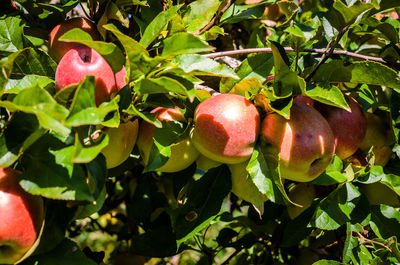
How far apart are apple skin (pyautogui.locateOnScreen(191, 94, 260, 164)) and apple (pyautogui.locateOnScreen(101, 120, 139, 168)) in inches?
6.0

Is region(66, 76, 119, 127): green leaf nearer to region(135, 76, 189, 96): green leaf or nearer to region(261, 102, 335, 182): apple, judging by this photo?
region(135, 76, 189, 96): green leaf

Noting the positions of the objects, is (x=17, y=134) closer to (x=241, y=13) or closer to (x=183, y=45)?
(x=183, y=45)

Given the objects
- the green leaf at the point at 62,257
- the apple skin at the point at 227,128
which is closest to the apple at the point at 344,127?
the apple skin at the point at 227,128

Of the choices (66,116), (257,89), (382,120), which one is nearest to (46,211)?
(66,116)

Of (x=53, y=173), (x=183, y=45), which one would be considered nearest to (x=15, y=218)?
(x=53, y=173)

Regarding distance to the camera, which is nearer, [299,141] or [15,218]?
[15,218]

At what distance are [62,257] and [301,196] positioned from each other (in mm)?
729

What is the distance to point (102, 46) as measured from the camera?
30.8 inches

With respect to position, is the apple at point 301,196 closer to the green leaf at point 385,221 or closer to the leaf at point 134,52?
the green leaf at point 385,221

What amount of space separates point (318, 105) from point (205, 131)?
391mm

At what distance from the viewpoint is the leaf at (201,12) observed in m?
1.13

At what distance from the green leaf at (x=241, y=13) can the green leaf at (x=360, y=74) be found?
0.36m

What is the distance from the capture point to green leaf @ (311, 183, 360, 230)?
107 centimetres

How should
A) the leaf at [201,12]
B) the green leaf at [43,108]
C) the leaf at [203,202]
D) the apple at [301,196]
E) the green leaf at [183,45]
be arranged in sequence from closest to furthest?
the green leaf at [43,108]
the green leaf at [183,45]
the leaf at [203,202]
the leaf at [201,12]
the apple at [301,196]
